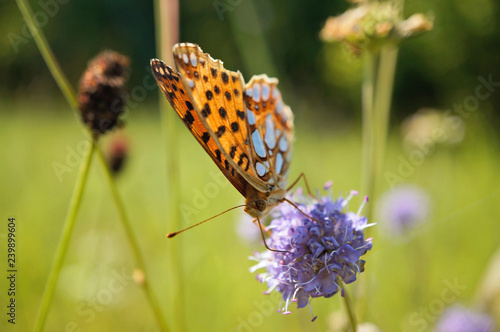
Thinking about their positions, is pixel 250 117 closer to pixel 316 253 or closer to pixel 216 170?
pixel 316 253

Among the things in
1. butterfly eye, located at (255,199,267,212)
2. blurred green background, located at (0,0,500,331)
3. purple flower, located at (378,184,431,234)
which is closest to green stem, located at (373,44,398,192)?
blurred green background, located at (0,0,500,331)

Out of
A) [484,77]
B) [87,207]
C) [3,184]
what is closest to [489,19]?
[484,77]

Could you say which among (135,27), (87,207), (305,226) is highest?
(135,27)

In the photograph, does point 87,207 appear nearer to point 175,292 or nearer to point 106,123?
point 175,292

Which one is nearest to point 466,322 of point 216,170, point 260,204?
point 260,204

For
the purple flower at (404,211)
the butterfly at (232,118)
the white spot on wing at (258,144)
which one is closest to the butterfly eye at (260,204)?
the butterfly at (232,118)

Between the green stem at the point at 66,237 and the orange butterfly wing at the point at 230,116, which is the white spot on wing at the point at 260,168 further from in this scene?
the green stem at the point at 66,237
